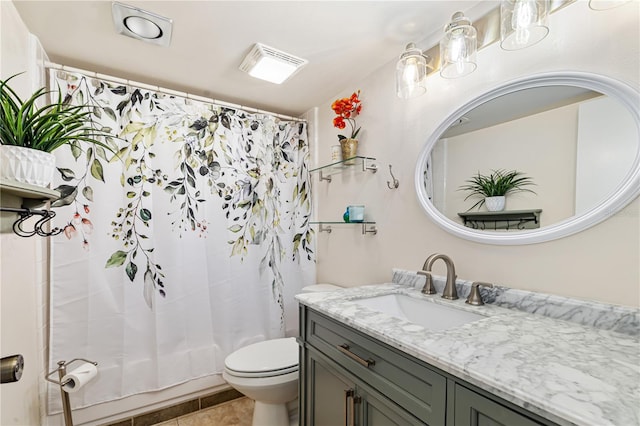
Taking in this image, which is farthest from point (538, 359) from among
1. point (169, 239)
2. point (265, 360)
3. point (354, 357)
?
point (169, 239)

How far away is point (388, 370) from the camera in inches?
36.2

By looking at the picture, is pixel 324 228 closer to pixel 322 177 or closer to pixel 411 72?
pixel 322 177

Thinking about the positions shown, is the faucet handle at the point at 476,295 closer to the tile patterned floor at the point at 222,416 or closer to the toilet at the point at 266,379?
the toilet at the point at 266,379

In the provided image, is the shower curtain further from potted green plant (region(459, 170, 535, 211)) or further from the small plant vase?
potted green plant (region(459, 170, 535, 211))

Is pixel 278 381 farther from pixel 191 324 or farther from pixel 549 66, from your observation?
pixel 549 66

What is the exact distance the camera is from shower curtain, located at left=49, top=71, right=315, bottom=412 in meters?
1.67

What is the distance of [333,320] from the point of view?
3.84ft

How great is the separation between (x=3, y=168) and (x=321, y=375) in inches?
48.7

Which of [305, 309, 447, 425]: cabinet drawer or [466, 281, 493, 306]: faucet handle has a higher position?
[466, 281, 493, 306]: faucet handle

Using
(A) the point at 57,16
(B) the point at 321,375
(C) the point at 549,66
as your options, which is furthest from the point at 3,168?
→ (C) the point at 549,66

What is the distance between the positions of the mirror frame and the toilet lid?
1106 millimetres

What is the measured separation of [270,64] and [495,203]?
1.38m

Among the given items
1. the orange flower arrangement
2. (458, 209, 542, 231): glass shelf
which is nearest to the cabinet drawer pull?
(458, 209, 542, 231): glass shelf

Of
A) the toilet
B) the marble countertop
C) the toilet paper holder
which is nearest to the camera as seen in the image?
the marble countertop
